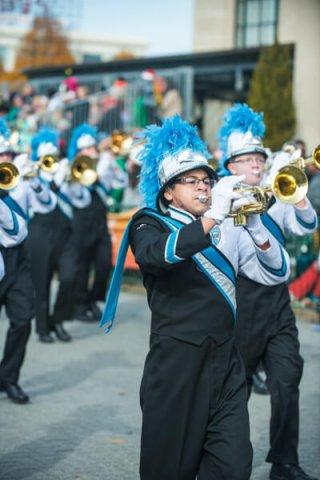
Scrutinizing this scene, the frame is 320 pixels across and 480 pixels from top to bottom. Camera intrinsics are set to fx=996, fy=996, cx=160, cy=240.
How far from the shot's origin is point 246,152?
6.36 m

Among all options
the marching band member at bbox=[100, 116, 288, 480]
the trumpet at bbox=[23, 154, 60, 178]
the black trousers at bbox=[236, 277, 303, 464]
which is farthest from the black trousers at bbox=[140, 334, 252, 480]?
the trumpet at bbox=[23, 154, 60, 178]

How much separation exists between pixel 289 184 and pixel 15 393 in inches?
142

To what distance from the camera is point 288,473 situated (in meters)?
5.61

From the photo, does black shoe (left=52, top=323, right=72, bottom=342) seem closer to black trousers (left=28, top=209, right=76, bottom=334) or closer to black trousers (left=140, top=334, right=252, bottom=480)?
black trousers (left=28, top=209, right=76, bottom=334)

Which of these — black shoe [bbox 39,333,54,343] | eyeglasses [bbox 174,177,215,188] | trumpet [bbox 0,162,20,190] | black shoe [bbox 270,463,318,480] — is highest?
eyeglasses [bbox 174,177,215,188]

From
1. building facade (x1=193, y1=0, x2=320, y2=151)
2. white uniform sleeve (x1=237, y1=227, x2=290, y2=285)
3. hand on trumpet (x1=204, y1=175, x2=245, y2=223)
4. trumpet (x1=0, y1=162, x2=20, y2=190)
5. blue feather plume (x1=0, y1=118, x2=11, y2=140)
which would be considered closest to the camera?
hand on trumpet (x1=204, y1=175, x2=245, y2=223)

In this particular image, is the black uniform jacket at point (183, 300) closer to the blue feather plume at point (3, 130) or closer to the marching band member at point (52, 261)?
the blue feather plume at point (3, 130)

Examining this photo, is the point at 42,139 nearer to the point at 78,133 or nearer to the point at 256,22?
the point at 78,133

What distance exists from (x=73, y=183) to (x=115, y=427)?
4.46 meters

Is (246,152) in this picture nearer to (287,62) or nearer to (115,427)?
(115,427)

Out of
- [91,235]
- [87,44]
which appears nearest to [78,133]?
[91,235]

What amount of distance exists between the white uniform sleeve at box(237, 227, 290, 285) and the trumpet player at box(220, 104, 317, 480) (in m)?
0.07

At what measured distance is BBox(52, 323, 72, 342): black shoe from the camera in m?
10.2

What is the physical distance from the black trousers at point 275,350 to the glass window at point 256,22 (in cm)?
1680
